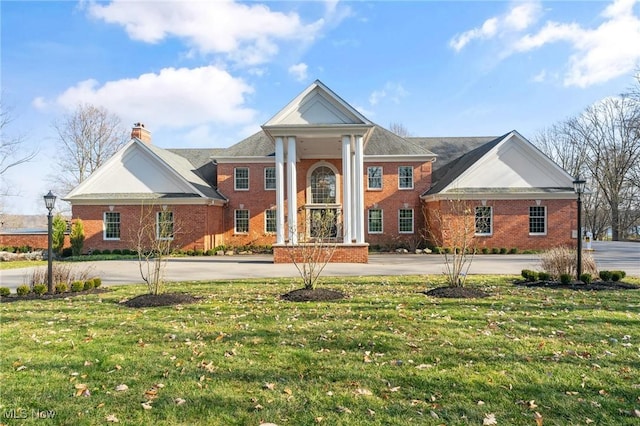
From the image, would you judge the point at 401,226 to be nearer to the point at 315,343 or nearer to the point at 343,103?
the point at 343,103

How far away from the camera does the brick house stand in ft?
62.3

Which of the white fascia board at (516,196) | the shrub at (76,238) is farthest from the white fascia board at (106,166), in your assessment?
the white fascia board at (516,196)

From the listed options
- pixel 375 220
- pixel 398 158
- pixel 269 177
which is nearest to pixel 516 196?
pixel 398 158

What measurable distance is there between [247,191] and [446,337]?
75.6 feet

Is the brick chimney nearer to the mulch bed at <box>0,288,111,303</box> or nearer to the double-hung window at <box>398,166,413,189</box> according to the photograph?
the double-hung window at <box>398,166,413,189</box>

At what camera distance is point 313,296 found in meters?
8.86

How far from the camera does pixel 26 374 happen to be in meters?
4.73

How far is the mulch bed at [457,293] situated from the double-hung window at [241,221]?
65.3ft

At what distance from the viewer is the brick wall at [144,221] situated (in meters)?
24.2

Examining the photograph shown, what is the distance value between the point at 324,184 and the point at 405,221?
608 cm

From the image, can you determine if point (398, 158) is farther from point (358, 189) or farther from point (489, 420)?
point (489, 420)

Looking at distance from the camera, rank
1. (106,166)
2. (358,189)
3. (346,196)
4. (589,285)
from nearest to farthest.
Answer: (589,285)
(358,189)
(346,196)
(106,166)

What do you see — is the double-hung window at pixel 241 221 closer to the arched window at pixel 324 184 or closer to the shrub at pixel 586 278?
the arched window at pixel 324 184

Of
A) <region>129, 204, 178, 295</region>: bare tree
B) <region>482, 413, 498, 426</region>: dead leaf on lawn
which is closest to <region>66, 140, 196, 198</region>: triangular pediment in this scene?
<region>129, 204, 178, 295</region>: bare tree
